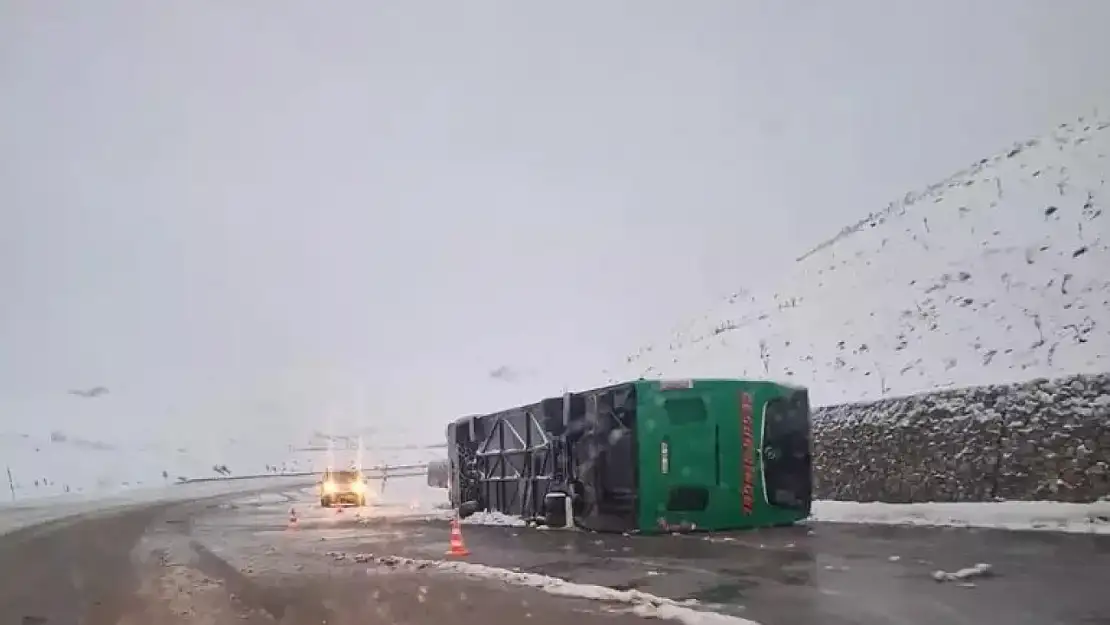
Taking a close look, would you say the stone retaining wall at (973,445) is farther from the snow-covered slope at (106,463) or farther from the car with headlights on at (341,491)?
the snow-covered slope at (106,463)

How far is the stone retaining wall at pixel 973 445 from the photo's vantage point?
15616 millimetres

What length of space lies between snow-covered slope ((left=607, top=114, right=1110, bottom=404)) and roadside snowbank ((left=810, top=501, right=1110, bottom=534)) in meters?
4.31

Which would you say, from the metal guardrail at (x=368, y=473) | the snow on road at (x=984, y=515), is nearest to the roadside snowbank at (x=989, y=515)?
the snow on road at (x=984, y=515)

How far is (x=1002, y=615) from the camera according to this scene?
7855 mm

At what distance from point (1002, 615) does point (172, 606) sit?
25.6 ft

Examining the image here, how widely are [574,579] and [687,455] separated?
546 cm

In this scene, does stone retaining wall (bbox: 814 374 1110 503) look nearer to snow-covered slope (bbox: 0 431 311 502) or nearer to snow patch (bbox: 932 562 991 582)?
snow patch (bbox: 932 562 991 582)

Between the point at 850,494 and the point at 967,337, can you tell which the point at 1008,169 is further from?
the point at 850,494

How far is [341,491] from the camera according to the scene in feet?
117

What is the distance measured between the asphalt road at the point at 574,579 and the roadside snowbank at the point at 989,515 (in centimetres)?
93

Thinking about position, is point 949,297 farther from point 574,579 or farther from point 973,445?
point 574,579

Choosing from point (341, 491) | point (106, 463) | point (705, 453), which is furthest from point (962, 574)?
point (106, 463)

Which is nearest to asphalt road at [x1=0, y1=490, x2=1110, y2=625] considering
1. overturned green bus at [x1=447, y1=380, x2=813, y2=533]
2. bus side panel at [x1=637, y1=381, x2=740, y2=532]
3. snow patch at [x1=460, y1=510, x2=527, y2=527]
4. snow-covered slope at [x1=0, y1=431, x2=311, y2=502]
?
overturned green bus at [x1=447, y1=380, x2=813, y2=533]

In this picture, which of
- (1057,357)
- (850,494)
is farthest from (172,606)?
(1057,357)
